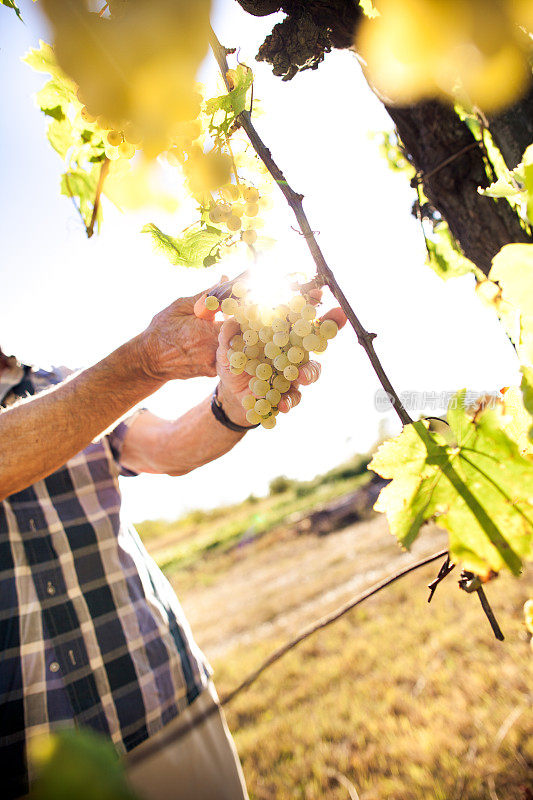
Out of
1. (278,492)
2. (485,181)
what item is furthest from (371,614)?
(278,492)

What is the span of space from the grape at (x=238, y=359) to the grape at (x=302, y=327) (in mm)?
112

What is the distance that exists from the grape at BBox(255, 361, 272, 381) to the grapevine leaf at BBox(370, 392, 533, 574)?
0.24 metres

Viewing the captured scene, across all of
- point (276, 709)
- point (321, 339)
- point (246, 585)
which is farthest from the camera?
point (246, 585)

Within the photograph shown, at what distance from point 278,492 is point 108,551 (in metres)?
16.9

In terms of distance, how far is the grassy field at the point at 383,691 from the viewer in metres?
2.50

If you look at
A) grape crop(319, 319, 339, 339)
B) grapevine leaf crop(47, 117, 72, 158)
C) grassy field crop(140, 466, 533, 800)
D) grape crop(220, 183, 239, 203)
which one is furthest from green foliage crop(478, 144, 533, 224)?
grassy field crop(140, 466, 533, 800)

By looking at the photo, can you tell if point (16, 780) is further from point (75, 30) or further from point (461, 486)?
point (75, 30)

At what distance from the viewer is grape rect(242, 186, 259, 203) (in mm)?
785

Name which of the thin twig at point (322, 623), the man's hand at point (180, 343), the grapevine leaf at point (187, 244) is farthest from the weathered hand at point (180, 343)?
the thin twig at point (322, 623)

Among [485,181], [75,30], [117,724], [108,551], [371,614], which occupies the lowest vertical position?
[371,614]

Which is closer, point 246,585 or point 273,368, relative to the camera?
point 273,368

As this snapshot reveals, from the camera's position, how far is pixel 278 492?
1822 centimetres

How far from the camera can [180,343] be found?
1.04 meters

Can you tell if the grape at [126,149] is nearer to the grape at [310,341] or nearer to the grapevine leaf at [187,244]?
the grapevine leaf at [187,244]
